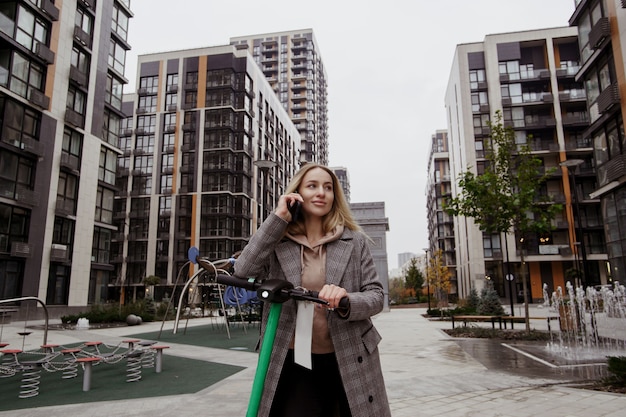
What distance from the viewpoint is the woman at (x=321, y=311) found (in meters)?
1.96

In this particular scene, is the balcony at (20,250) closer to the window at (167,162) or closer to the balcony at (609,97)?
the balcony at (609,97)

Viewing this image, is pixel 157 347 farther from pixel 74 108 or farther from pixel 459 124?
pixel 459 124

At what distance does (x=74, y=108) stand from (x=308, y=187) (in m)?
31.6

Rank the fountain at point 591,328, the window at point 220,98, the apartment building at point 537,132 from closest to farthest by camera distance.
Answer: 1. the fountain at point 591,328
2. the apartment building at point 537,132
3. the window at point 220,98

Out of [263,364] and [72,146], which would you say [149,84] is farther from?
[263,364]

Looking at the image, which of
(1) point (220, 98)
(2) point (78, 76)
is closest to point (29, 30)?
(2) point (78, 76)

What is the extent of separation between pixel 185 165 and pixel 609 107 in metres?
46.7

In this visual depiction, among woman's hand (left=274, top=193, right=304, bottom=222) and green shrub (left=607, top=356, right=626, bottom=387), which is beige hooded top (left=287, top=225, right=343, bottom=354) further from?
green shrub (left=607, top=356, right=626, bottom=387)

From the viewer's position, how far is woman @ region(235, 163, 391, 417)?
6.43 ft

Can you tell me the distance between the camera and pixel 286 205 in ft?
7.09

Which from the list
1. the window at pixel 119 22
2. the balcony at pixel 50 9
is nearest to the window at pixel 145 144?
the window at pixel 119 22

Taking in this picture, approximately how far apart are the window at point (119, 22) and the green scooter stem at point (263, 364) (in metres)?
37.6

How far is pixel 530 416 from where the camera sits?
16.7 ft

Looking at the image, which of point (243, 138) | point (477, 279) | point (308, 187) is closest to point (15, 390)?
point (308, 187)
